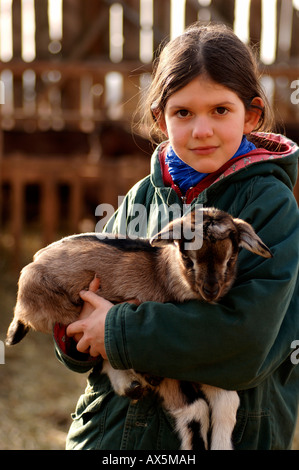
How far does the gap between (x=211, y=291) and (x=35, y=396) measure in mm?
3376

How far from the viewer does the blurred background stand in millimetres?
5301

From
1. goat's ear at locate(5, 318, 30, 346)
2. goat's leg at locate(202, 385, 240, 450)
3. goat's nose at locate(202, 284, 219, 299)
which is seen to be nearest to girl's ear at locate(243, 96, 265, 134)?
goat's nose at locate(202, 284, 219, 299)

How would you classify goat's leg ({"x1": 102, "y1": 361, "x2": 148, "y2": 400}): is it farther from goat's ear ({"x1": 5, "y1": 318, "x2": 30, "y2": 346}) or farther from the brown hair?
the brown hair

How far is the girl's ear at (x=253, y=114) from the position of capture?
2473mm

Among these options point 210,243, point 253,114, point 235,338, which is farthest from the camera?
point 253,114

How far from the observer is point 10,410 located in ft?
16.0

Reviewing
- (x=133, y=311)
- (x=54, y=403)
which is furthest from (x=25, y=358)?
(x=133, y=311)

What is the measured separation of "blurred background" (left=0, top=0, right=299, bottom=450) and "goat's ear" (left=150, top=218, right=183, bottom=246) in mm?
2661

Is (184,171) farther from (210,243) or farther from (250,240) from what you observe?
(250,240)

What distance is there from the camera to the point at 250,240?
82.1 inches

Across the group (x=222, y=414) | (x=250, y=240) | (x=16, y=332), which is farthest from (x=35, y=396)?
(x=250, y=240)
